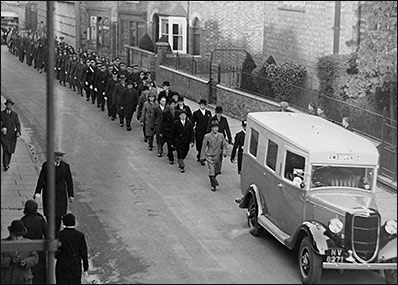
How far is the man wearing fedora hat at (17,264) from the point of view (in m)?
2.05

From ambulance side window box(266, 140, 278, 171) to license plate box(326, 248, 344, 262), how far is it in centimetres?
101

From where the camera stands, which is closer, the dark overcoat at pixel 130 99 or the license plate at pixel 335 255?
the license plate at pixel 335 255

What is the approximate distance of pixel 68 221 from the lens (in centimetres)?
270

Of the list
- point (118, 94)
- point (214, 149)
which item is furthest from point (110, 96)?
point (214, 149)

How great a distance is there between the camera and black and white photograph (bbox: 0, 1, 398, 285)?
1.61 m

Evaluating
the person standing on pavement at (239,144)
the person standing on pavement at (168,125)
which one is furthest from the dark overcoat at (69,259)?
the person standing on pavement at (168,125)

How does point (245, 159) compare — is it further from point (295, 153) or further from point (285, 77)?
point (285, 77)

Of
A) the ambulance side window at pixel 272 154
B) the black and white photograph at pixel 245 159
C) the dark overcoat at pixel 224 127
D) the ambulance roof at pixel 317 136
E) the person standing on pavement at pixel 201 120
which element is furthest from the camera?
the person standing on pavement at pixel 201 120

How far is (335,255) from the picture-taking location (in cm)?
186

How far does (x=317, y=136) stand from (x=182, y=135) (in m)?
3.01

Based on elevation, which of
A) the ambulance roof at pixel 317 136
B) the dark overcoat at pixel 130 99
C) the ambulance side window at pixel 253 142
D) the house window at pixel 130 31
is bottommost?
the dark overcoat at pixel 130 99

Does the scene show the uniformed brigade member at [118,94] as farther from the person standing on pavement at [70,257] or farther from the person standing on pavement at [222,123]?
the person standing on pavement at [70,257]

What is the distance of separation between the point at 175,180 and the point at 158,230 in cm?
181

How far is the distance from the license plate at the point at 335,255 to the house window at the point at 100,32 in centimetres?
80
